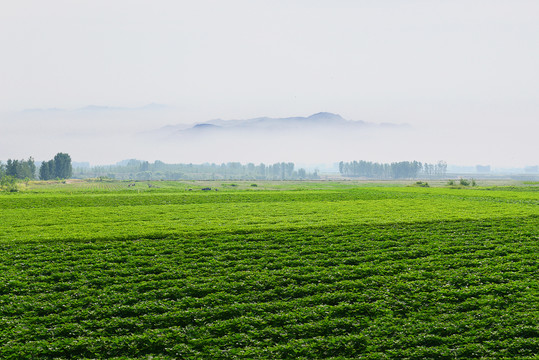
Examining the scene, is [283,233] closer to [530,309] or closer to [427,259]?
[427,259]

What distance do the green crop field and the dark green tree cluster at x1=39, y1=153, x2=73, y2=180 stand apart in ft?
608

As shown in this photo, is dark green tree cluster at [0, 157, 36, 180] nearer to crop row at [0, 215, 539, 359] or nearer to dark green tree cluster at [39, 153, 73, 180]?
dark green tree cluster at [39, 153, 73, 180]

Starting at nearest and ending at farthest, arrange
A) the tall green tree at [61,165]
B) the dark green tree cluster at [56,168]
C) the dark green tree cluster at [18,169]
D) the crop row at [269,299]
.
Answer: the crop row at [269,299], the dark green tree cluster at [18,169], the dark green tree cluster at [56,168], the tall green tree at [61,165]

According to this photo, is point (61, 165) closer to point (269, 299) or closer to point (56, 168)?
point (56, 168)

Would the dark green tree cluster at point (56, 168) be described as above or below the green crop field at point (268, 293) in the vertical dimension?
above

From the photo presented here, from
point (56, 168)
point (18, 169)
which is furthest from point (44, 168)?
point (18, 169)

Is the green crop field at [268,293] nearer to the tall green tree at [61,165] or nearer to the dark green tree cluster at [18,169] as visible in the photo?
the dark green tree cluster at [18,169]

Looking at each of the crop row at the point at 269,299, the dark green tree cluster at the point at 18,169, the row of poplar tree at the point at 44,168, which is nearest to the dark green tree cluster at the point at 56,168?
the row of poplar tree at the point at 44,168

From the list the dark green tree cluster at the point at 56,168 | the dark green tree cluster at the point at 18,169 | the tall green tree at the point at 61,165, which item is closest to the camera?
the dark green tree cluster at the point at 18,169

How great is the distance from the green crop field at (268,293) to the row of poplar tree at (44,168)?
170433mm

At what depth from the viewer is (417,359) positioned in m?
10.4

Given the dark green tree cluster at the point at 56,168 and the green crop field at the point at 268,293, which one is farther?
the dark green tree cluster at the point at 56,168

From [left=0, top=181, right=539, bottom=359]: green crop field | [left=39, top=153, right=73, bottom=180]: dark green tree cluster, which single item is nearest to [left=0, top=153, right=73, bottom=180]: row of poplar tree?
[left=39, top=153, right=73, bottom=180]: dark green tree cluster

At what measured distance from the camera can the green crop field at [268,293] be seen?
1098 centimetres
